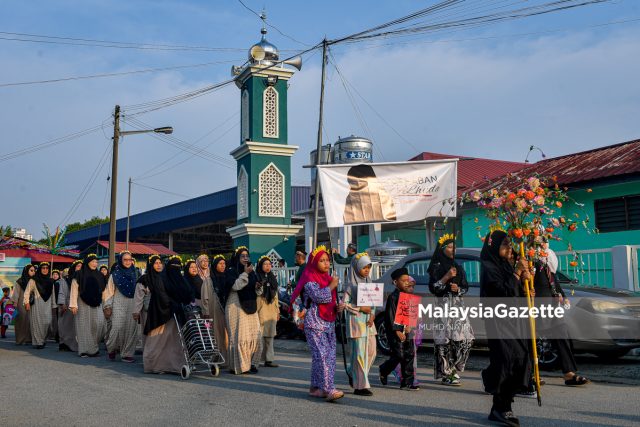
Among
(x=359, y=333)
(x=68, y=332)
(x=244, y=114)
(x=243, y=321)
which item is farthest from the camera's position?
(x=244, y=114)

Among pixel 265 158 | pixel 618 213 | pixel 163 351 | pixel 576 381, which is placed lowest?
pixel 576 381

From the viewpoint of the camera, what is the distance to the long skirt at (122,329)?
1237cm

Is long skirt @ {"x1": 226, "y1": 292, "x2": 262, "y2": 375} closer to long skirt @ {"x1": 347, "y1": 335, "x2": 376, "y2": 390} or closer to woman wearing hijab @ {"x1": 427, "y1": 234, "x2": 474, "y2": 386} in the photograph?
long skirt @ {"x1": 347, "y1": 335, "x2": 376, "y2": 390}

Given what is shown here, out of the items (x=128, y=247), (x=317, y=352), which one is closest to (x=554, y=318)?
(x=317, y=352)

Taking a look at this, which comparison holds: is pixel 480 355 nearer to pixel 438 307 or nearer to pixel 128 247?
pixel 438 307

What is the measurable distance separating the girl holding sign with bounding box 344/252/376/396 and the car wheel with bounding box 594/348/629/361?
3.51 m

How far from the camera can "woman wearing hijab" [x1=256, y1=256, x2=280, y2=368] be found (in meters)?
11.1

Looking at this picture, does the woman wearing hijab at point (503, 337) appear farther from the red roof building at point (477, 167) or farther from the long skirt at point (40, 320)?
the red roof building at point (477, 167)

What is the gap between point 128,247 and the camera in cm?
4147

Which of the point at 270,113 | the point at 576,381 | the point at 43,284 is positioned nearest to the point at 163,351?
the point at 576,381

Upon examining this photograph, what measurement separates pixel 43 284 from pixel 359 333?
35.3 feet

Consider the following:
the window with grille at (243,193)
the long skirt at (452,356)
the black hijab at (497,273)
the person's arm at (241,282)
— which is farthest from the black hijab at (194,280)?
the window with grille at (243,193)

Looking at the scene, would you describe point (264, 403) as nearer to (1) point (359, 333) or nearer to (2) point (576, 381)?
(1) point (359, 333)

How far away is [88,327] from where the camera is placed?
13.6 m
